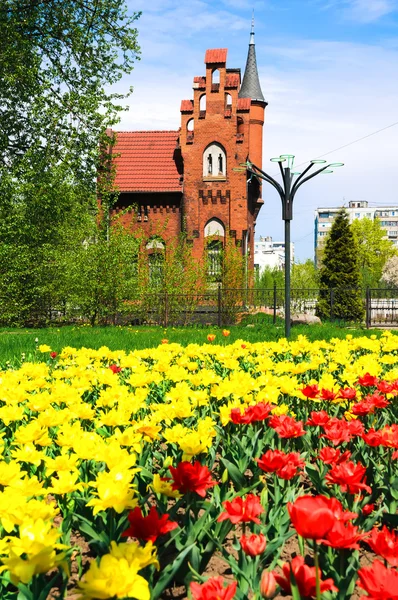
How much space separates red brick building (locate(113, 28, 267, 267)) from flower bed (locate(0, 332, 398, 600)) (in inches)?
893

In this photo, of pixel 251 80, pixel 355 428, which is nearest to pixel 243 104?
pixel 251 80

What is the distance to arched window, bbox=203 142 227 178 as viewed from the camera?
27.3m

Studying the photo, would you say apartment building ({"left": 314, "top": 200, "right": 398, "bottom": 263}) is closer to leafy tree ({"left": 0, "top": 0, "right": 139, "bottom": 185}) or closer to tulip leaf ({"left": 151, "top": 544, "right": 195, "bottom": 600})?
leafy tree ({"left": 0, "top": 0, "right": 139, "bottom": 185})

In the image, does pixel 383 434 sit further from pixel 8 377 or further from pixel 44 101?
pixel 44 101

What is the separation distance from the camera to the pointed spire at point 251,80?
30406mm

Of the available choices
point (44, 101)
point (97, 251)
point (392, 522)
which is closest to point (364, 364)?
point (392, 522)

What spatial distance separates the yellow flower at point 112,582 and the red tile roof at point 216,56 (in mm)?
27336

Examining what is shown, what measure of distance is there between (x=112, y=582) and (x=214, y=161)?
2711 centimetres

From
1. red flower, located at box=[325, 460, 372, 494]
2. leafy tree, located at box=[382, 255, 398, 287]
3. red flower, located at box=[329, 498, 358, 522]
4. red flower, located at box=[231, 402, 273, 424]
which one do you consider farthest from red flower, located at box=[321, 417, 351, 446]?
leafy tree, located at box=[382, 255, 398, 287]

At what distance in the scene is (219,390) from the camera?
3.81 metres

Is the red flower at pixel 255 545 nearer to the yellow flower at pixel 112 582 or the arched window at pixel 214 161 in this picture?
the yellow flower at pixel 112 582

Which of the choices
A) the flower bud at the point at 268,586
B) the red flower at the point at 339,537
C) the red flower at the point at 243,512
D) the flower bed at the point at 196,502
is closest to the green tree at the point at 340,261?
the flower bed at the point at 196,502

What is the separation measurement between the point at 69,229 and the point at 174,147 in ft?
41.2

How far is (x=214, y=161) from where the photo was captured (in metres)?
27.4
